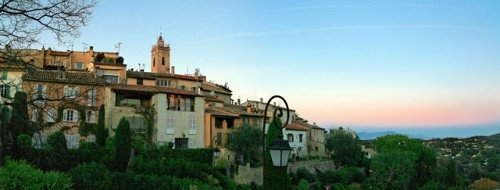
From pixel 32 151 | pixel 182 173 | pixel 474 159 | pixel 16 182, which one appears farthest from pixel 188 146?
pixel 474 159

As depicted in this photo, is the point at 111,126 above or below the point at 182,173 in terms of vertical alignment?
above

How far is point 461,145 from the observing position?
100 meters

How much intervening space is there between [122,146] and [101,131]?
259 inches

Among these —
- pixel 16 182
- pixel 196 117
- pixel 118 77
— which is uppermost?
pixel 118 77

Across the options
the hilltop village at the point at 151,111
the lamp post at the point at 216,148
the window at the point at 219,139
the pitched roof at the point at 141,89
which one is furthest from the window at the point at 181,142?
the pitched roof at the point at 141,89

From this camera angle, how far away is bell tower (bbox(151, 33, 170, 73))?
272ft

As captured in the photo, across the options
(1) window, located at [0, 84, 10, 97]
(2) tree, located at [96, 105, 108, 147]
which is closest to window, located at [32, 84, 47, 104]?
(1) window, located at [0, 84, 10, 97]

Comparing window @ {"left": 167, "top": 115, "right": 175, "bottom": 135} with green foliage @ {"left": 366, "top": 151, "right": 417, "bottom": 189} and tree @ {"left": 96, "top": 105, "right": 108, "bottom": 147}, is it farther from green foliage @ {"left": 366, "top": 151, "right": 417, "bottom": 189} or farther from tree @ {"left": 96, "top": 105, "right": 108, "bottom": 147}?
green foliage @ {"left": 366, "top": 151, "right": 417, "bottom": 189}

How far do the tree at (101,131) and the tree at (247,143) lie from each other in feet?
43.0

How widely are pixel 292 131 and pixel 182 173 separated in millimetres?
27308

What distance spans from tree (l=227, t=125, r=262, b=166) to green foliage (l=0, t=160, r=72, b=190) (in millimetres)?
35203

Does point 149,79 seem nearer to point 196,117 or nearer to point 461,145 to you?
point 196,117

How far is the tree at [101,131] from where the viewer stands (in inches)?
1595

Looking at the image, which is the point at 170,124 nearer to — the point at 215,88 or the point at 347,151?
the point at 215,88
